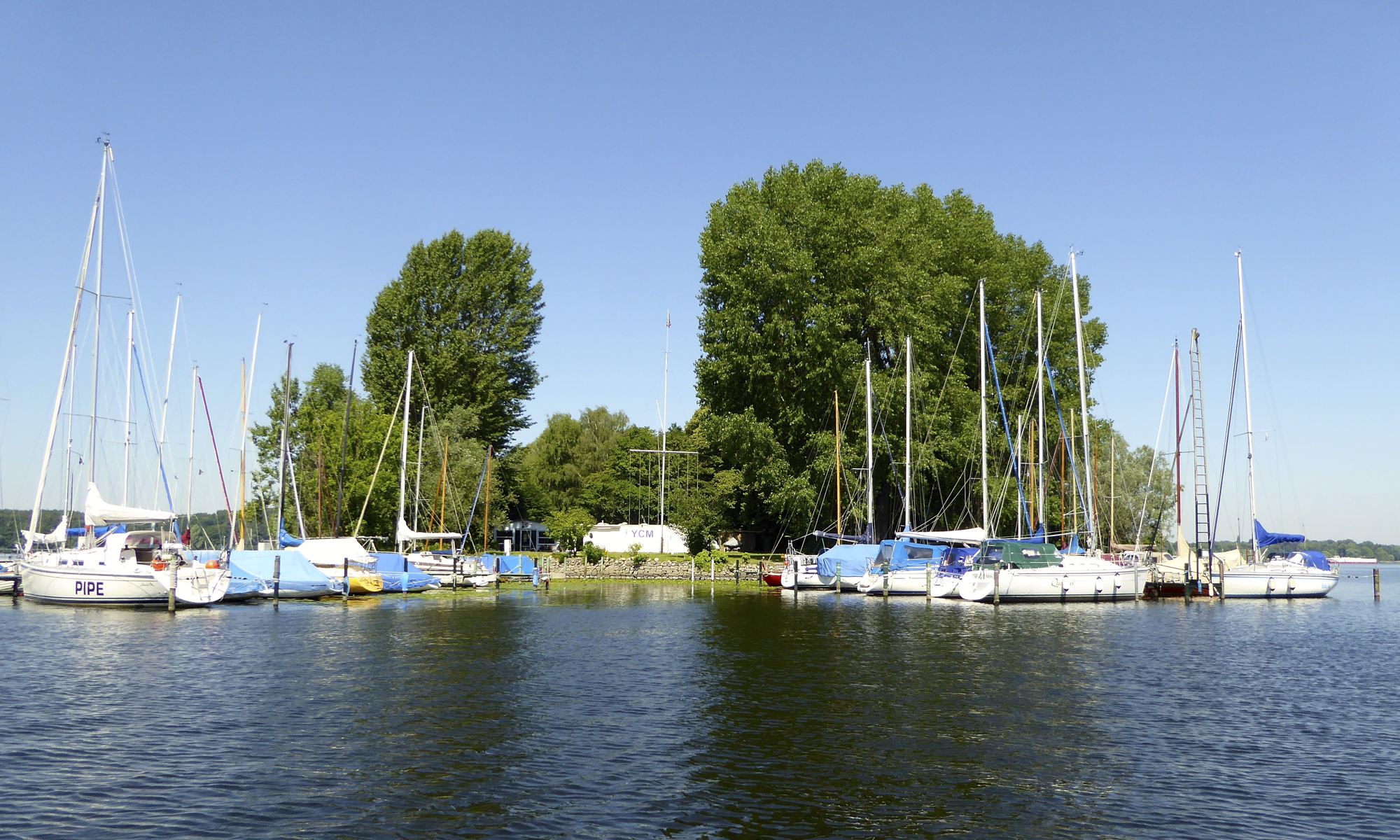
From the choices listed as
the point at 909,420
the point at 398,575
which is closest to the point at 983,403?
the point at 909,420

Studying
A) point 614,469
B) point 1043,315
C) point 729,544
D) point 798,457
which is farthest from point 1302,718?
point 614,469

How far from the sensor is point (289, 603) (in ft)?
151

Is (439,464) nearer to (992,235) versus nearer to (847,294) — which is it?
(847,294)

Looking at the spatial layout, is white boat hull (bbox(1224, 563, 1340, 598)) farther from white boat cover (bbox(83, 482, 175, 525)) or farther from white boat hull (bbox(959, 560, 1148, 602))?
white boat cover (bbox(83, 482, 175, 525))

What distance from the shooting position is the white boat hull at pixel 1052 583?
47.5 meters

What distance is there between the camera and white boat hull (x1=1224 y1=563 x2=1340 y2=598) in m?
51.9

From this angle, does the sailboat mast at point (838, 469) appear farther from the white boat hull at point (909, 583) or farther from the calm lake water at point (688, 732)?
the calm lake water at point (688, 732)

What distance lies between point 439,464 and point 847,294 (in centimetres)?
2925

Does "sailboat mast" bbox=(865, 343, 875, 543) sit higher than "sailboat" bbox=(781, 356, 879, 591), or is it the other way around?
"sailboat mast" bbox=(865, 343, 875, 543)

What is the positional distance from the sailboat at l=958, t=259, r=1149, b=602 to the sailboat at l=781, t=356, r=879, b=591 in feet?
25.8

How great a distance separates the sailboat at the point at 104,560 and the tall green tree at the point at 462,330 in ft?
107

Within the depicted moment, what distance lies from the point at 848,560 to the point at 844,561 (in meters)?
0.23

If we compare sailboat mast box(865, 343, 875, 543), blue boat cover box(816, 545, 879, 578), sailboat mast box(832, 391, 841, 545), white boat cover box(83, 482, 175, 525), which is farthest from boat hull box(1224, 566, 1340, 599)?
white boat cover box(83, 482, 175, 525)

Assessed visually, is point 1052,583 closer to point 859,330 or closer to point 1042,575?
point 1042,575
